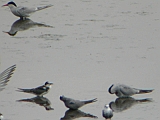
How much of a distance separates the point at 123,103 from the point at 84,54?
312cm

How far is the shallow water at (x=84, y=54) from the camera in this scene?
46.9ft

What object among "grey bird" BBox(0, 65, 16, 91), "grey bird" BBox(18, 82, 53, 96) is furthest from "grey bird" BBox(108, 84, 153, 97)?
"grey bird" BBox(0, 65, 16, 91)

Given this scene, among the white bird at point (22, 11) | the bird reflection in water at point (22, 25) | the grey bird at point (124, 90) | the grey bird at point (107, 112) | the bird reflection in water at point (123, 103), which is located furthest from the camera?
the white bird at point (22, 11)

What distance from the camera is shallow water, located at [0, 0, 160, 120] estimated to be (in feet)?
46.9

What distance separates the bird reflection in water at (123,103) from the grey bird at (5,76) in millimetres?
1979

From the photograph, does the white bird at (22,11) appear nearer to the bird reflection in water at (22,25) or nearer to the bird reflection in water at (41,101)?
the bird reflection in water at (22,25)

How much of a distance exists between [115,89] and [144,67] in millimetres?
1900

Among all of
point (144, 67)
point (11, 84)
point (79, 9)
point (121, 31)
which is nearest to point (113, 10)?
point (79, 9)

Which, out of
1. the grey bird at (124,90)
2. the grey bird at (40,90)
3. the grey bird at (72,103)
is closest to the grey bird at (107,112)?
the grey bird at (72,103)

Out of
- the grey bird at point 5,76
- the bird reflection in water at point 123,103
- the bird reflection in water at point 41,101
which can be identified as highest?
the grey bird at point 5,76

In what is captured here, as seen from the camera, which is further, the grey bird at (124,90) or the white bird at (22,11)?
the white bird at (22,11)

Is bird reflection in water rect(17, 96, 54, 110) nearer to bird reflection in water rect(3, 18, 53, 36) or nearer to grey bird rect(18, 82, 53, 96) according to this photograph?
Answer: grey bird rect(18, 82, 53, 96)

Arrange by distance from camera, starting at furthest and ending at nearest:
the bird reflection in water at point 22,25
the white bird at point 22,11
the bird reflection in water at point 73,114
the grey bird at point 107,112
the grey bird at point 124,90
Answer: the white bird at point 22,11
the bird reflection in water at point 22,25
the grey bird at point 124,90
the bird reflection in water at point 73,114
the grey bird at point 107,112

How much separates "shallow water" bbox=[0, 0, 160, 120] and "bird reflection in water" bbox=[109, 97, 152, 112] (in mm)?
129
